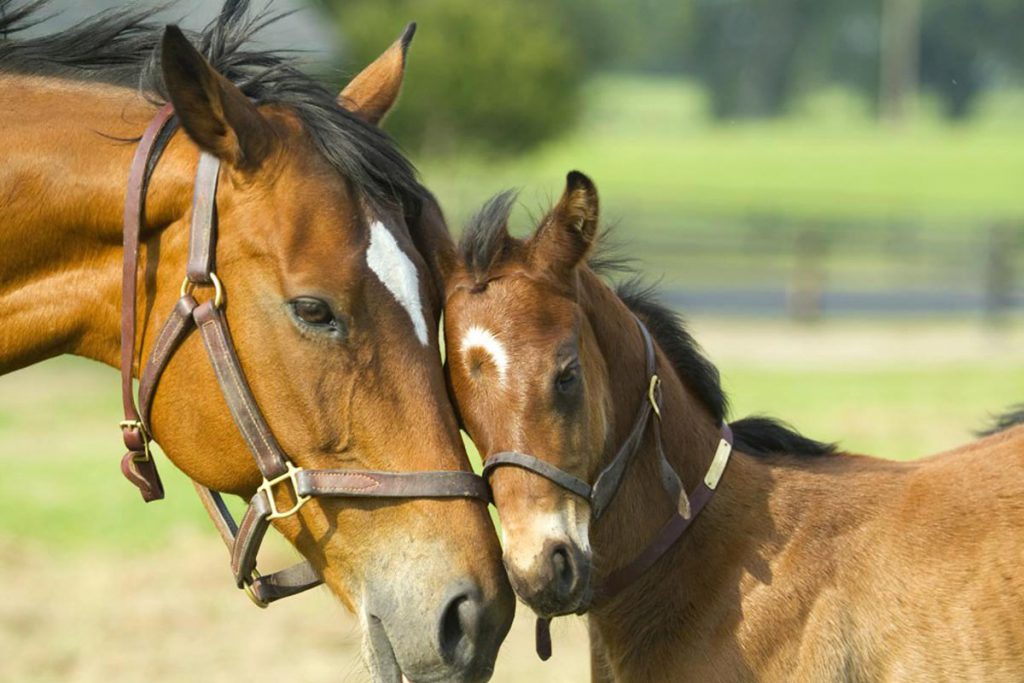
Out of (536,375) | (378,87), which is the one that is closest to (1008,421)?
(536,375)

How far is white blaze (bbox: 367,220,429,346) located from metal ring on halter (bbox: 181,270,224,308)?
316 millimetres

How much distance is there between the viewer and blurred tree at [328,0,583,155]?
31.5 meters

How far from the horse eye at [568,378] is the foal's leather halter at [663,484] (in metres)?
0.25

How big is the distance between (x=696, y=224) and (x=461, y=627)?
3089 cm

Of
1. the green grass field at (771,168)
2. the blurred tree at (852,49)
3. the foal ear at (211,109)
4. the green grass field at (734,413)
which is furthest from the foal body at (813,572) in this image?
the blurred tree at (852,49)

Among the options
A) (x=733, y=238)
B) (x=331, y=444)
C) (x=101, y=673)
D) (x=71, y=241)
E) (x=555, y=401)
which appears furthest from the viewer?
(x=733, y=238)

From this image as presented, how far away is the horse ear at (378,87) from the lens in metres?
3.24

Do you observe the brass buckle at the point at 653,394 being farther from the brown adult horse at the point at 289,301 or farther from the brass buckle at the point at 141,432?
the brass buckle at the point at 141,432

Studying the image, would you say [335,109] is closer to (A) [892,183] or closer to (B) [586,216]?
(B) [586,216]

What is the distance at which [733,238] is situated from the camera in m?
29.1

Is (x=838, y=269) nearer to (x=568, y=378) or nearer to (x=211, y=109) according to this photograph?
(x=568, y=378)

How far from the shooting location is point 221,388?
2.74m

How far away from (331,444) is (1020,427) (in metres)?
2.25

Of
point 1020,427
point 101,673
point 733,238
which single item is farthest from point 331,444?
point 733,238
